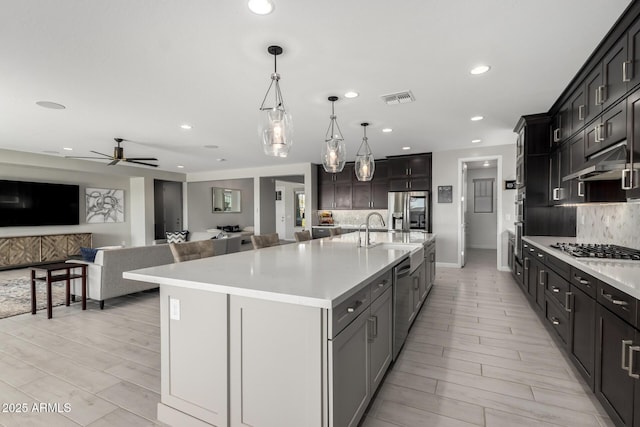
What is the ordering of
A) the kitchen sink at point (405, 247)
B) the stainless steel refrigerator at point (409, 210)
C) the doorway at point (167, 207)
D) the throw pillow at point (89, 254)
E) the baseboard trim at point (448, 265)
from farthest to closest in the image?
1. the doorway at point (167, 207)
2. the stainless steel refrigerator at point (409, 210)
3. the baseboard trim at point (448, 265)
4. the throw pillow at point (89, 254)
5. the kitchen sink at point (405, 247)

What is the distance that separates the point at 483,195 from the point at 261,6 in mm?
9470

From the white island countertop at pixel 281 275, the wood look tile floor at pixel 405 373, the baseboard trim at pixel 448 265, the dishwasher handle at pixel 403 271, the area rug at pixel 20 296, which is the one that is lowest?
the area rug at pixel 20 296

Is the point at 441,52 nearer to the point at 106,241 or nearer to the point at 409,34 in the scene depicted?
the point at 409,34

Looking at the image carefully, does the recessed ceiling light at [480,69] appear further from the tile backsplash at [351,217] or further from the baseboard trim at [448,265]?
the tile backsplash at [351,217]

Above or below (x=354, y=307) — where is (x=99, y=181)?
above

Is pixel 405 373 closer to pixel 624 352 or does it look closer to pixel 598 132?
pixel 624 352

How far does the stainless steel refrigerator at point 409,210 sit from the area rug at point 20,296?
6115 mm

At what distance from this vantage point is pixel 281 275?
1.76m

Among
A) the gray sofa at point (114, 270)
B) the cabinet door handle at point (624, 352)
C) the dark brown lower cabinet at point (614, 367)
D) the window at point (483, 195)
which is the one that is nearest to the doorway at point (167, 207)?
the gray sofa at point (114, 270)

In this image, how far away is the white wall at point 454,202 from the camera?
6.16 metres

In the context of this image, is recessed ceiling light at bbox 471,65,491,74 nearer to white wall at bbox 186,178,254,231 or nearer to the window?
the window

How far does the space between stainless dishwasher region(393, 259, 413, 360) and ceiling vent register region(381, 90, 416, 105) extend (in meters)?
1.85

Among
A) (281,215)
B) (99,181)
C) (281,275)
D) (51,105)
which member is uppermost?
(51,105)

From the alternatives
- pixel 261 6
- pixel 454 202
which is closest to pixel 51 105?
pixel 261 6
